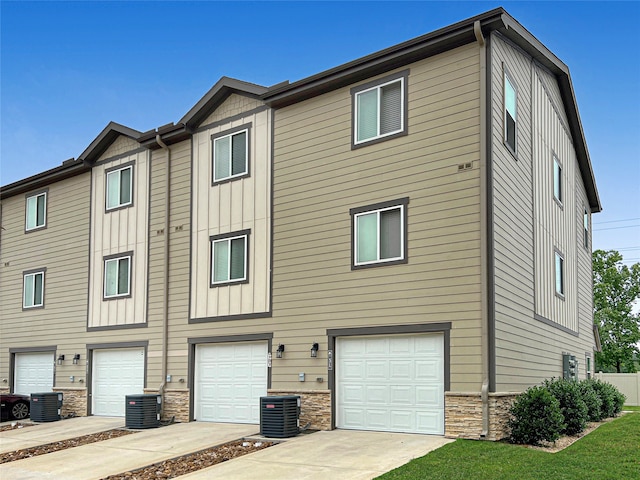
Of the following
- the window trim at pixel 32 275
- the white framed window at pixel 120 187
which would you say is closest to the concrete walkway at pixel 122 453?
the white framed window at pixel 120 187

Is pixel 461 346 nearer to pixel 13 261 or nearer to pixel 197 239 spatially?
pixel 197 239

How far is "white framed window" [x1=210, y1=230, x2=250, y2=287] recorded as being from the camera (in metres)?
18.3

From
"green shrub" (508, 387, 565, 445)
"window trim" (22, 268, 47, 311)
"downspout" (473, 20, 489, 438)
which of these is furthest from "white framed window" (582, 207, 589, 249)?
"window trim" (22, 268, 47, 311)

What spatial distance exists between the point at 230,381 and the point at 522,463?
908 cm

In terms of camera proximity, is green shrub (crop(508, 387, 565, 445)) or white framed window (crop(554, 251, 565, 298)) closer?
green shrub (crop(508, 387, 565, 445))

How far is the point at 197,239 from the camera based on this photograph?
19547 millimetres

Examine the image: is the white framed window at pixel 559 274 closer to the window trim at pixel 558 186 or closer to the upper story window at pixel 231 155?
the window trim at pixel 558 186

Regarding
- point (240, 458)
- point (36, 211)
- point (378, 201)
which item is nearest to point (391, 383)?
point (240, 458)

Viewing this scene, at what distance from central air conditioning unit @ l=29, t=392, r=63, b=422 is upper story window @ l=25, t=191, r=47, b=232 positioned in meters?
6.51

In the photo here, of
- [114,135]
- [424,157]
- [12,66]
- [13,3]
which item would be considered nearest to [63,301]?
[114,135]

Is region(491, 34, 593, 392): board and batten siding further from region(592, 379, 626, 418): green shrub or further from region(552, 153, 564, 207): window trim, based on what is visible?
region(592, 379, 626, 418): green shrub

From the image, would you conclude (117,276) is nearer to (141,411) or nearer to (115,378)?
(115,378)

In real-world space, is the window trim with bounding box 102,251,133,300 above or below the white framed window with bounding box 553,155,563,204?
below

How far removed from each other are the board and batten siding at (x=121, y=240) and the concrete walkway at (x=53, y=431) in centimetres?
292
